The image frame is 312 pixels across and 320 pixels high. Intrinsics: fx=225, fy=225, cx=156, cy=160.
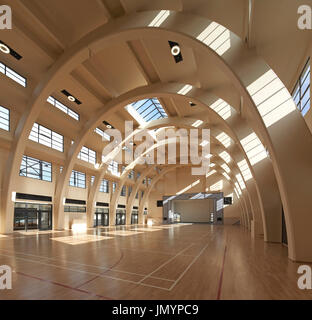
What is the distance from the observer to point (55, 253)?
10734 millimetres

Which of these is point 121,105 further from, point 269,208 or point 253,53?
point 269,208

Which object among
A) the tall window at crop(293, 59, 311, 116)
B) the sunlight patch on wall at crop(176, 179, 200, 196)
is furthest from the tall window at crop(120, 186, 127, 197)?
the tall window at crop(293, 59, 311, 116)

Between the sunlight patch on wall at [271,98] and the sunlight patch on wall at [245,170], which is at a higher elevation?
the sunlight patch on wall at [271,98]

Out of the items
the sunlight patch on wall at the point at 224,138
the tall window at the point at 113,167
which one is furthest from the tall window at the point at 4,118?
the sunlight patch on wall at the point at 224,138

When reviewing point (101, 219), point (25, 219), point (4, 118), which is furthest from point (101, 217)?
point (4, 118)

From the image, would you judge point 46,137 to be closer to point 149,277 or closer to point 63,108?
point 63,108

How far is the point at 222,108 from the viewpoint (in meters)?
16.5

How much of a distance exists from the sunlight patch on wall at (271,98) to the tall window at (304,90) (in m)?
2.42

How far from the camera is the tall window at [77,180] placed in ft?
91.7

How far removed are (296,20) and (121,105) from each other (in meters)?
14.2

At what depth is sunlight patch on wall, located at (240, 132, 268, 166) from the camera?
1505cm

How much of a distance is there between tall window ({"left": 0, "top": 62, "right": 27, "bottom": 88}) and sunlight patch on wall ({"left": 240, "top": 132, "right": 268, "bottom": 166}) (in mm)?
17590

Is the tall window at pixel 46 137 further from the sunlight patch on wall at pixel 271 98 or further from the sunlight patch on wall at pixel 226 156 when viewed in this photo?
the sunlight patch on wall at pixel 271 98
